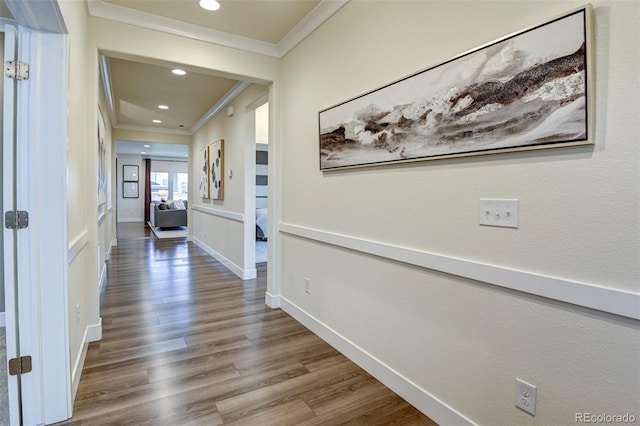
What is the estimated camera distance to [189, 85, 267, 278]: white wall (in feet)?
14.3

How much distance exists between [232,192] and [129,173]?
9.28 metres

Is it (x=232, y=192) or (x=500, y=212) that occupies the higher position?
(x=232, y=192)

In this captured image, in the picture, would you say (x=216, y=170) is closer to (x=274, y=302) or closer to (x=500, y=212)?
(x=274, y=302)

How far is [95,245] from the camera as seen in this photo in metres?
2.58

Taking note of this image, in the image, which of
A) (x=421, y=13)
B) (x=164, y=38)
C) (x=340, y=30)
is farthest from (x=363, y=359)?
(x=164, y=38)

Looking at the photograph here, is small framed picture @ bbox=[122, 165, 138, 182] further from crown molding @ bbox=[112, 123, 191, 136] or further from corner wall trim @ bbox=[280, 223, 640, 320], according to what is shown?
corner wall trim @ bbox=[280, 223, 640, 320]

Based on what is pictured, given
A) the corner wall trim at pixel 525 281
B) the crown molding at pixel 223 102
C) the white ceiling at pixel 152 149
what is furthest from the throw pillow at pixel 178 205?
the corner wall trim at pixel 525 281

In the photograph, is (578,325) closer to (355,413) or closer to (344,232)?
(355,413)

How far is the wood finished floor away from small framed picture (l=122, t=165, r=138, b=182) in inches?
393

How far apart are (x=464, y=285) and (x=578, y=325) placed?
45cm

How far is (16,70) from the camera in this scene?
1.49 meters

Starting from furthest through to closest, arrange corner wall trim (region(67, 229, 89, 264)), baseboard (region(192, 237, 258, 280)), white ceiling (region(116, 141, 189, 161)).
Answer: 1. white ceiling (region(116, 141, 189, 161))
2. baseboard (region(192, 237, 258, 280))
3. corner wall trim (region(67, 229, 89, 264))

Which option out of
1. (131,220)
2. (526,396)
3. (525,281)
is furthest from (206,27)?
(131,220)
